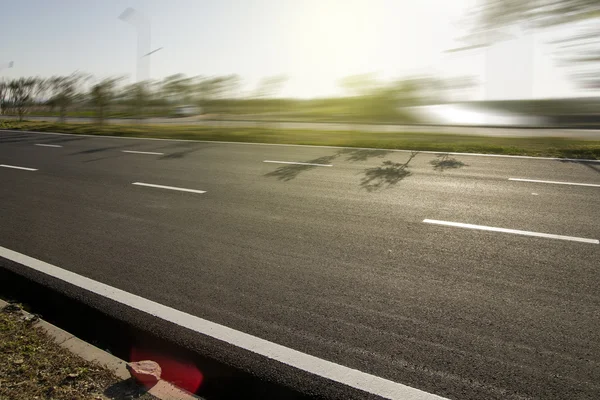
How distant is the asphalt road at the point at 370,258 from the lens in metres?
2.90

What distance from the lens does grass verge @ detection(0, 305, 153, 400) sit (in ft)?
8.45

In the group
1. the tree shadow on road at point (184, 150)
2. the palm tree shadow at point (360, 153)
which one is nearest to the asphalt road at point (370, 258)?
the palm tree shadow at point (360, 153)

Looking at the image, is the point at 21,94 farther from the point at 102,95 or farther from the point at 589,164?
the point at 589,164

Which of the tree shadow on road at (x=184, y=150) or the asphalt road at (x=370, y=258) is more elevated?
the tree shadow on road at (x=184, y=150)

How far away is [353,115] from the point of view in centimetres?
1822

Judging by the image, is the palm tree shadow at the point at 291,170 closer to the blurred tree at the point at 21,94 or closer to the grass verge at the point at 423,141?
the grass verge at the point at 423,141

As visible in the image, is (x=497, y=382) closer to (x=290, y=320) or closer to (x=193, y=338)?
(x=290, y=320)

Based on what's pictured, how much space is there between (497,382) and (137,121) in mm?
30714

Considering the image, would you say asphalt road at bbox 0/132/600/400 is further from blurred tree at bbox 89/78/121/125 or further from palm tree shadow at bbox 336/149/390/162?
blurred tree at bbox 89/78/121/125

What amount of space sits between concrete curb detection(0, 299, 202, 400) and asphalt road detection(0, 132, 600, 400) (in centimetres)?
43

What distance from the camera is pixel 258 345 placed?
3.08 metres

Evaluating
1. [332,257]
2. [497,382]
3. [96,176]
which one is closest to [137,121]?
[96,176]

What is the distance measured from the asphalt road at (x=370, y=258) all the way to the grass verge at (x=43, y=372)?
665 millimetres

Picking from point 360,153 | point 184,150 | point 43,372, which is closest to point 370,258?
point 43,372
